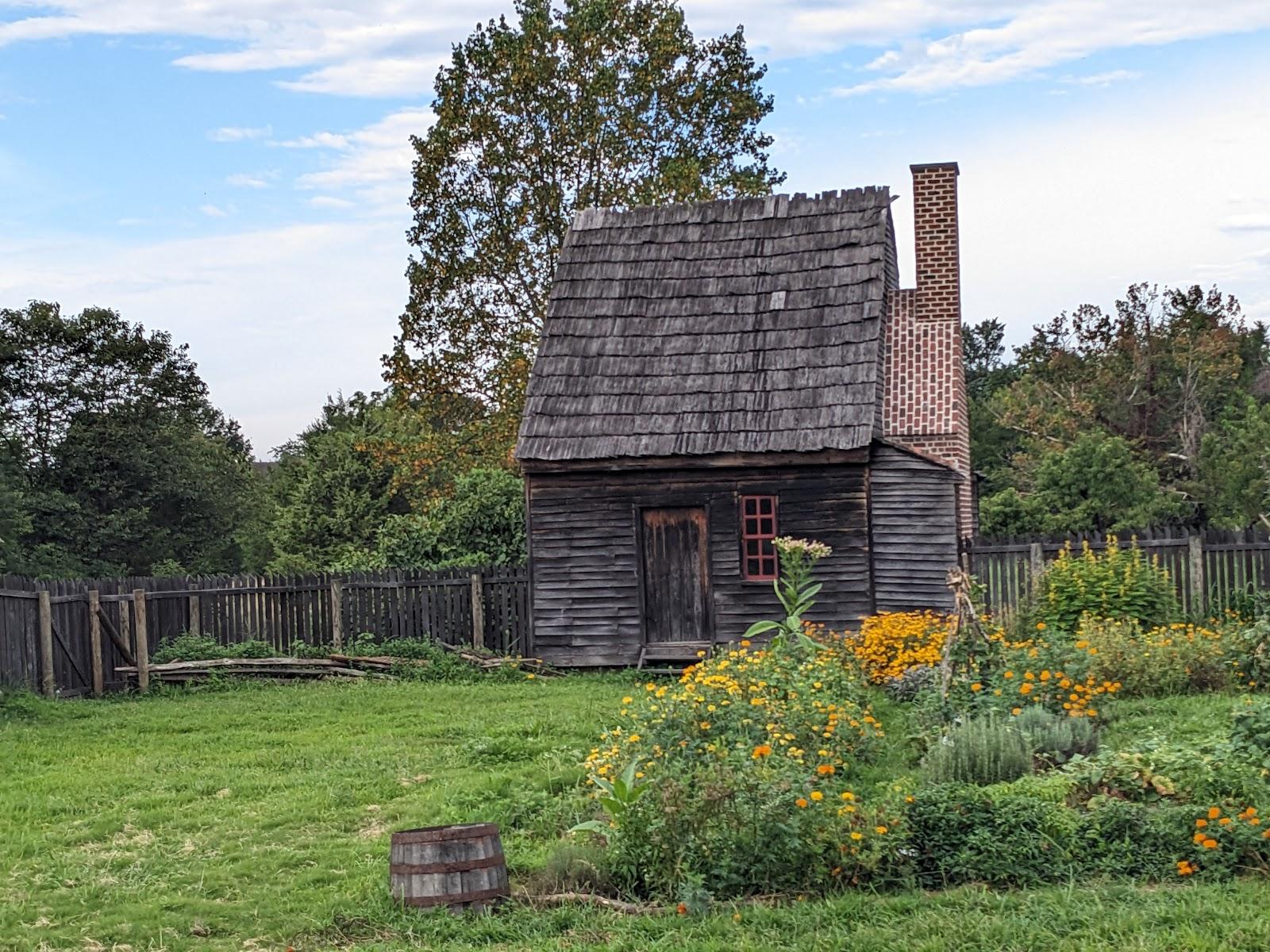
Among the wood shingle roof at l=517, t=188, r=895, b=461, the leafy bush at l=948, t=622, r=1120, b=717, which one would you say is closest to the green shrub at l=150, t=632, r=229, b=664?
the wood shingle roof at l=517, t=188, r=895, b=461

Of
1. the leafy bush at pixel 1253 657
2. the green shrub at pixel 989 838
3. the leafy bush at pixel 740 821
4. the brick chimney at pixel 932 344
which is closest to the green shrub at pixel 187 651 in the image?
the brick chimney at pixel 932 344

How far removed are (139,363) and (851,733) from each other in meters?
40.1

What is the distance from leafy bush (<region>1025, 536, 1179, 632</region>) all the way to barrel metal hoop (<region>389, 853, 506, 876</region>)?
416 inches

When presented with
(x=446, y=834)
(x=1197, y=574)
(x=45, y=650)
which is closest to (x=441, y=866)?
(x=446, y=834)

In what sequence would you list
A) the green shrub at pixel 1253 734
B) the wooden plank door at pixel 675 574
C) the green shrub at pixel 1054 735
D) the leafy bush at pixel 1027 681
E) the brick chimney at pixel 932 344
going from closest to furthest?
the green shrub at pixel 1253 734, the green shrub at pixel 1054 735, the leafy bush at pixel 1027 681, the wooden plank door at pixel 675 574, the brick chimney at pixel 932 344

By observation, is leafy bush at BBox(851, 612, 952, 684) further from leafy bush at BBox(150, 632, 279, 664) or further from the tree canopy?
the tree canopy

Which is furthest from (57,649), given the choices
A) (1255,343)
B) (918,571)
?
(1255,343)

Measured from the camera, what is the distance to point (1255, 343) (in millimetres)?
47875

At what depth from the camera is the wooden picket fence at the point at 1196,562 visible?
19.0 meters

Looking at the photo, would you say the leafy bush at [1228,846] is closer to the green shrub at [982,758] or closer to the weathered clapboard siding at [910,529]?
the green shrub at [982,758]

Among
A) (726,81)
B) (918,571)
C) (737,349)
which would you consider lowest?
(918,571)

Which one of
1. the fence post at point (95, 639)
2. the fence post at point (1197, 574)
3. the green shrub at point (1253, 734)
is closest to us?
the green shrub at point (1253, 734)

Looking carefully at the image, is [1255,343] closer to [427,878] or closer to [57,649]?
[57,649]

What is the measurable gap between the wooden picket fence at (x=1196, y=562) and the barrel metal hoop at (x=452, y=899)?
1253 cm
